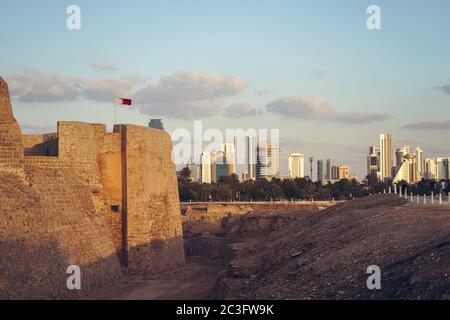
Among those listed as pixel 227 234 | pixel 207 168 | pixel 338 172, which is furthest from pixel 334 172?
pixel 227 234

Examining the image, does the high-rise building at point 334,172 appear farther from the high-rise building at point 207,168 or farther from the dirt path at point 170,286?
the dirt path at point 170,286

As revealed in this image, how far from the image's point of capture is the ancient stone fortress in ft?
69.5

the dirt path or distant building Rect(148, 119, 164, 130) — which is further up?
distant building Rect(148, 119, 164, 130)

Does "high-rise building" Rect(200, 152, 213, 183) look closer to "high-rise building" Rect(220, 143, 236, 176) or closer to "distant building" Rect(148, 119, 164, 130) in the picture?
"high-rise building" Rect(220, 143, 236, 176)

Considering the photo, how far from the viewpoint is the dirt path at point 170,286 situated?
23656 millimetres

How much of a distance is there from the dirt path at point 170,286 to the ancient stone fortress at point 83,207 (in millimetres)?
609

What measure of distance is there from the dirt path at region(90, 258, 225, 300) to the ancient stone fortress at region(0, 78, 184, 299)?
0.61m

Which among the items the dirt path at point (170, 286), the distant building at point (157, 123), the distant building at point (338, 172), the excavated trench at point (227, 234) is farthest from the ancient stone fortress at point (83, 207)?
the distant building at point (338, 172)

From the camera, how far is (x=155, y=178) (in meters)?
30.2

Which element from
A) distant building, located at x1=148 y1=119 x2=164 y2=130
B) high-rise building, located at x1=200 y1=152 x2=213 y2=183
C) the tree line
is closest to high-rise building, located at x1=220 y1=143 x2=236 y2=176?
high-rise building, located at x1=200 y1=152 x2=213 y2=183

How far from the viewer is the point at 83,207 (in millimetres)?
25453

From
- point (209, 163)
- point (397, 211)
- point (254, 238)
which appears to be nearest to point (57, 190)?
point (397, 211)

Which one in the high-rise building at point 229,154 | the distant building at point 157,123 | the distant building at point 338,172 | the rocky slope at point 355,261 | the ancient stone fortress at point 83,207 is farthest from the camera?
the distant building at point 338,172

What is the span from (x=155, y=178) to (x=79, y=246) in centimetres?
698
